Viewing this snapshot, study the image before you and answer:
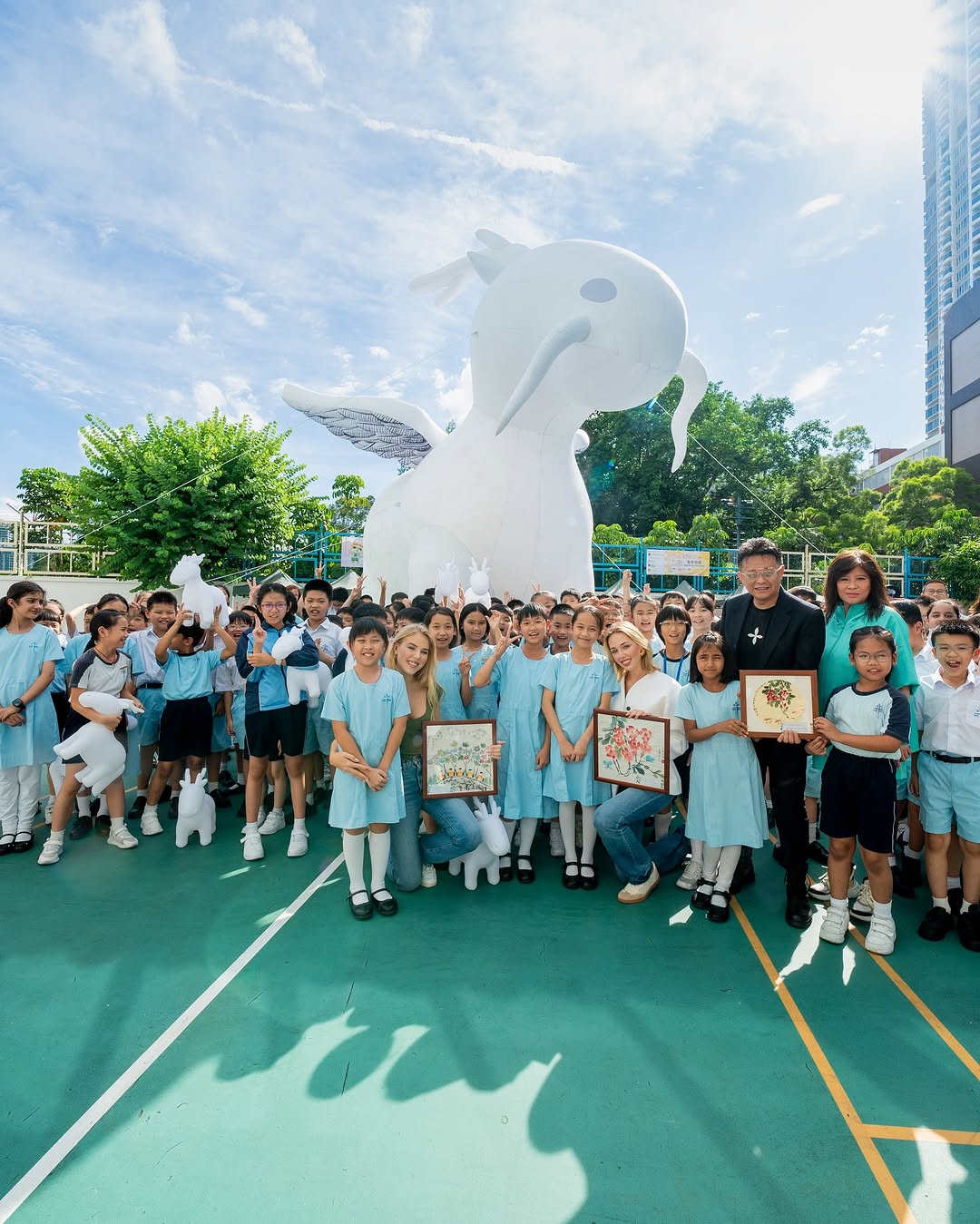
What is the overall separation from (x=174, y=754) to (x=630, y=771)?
2.95m

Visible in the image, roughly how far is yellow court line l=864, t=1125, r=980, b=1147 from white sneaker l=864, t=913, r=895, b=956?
993 millimetres

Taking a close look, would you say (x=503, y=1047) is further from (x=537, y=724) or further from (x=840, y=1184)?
(x=537, y=724)

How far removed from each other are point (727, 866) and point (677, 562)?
605 inches

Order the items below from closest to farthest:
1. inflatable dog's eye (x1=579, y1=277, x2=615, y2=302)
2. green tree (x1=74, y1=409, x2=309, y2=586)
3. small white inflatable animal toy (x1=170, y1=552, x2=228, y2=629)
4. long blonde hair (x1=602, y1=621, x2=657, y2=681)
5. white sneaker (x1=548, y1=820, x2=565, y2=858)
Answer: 1. long blonde hair (x1=602, y1=621, x2=657, y2=681)
2. white sneaker (x1=548, y1=820, x2=565, y2=858)
3. small white inflatable animal toy (x1=170, y1=552, x2=228, y2=629)
4. inflatable dog's eye (x1=579, y1=277, x2=615, y2=302)
5. green tree (x1=74, y1=409, x2=309, y2=586)

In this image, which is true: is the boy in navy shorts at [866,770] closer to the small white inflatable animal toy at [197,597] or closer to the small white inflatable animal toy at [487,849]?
the small white inflatable animal toy at [487,849]

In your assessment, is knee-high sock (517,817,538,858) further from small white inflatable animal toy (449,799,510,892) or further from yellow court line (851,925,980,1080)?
yellow court line (851,925,980,1080)

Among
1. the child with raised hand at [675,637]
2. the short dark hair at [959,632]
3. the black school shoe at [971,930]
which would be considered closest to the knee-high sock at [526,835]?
the child with raised hand at [675,637]

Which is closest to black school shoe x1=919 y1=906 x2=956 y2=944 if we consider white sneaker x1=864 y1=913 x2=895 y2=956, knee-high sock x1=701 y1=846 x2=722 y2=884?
white sneaker x1=864 y1=913 x2=895 y2=956

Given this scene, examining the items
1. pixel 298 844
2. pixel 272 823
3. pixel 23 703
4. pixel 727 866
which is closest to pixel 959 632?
pixel 727 866

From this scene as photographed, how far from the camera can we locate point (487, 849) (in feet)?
12.0

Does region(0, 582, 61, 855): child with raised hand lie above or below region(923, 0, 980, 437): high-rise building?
below

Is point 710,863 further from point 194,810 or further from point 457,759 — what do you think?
point 194,810

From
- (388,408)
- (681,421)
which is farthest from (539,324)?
(388,408)

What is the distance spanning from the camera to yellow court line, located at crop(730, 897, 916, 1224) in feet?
6.03
